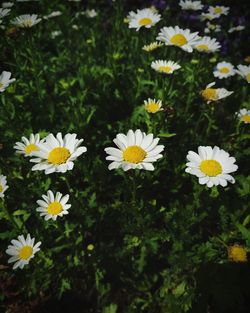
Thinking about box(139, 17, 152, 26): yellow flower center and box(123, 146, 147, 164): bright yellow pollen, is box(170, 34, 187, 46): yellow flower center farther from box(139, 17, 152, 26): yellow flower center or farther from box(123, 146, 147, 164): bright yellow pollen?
box(123, 146, 147, 164): bright yellow pollen

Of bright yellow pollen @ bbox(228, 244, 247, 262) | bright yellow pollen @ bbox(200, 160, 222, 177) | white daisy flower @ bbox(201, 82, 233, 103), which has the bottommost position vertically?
bright yellow pollen @ bbox(228, 244, 247, 262)

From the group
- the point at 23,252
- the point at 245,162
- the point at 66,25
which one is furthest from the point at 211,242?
the point at 66,25

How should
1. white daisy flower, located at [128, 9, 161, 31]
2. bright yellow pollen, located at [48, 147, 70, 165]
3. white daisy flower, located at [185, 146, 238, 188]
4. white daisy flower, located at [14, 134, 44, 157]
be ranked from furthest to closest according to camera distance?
1. white daisy flower, located at [128, 9, 161, 31]
2. white daisy flower, located at [14, 134, 44, 157]
3. bright yellow pollen, located at [48, 147, 70, 165]
4. white daisy flower, located at [185, 146, 238, 188]

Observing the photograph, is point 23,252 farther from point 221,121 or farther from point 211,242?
point 221,121

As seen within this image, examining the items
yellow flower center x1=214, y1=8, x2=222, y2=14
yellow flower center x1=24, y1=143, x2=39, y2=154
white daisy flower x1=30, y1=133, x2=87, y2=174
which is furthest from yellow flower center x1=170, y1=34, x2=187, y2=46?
yellow flower center x1=24, y1=143, x2=39, y2=154

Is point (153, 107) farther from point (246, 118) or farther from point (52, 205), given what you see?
point (52, 205)

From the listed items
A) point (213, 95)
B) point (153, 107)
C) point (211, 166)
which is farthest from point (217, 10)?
point (211, 166)

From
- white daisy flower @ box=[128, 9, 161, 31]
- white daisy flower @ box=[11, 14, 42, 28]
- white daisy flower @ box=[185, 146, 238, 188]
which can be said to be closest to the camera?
white daisy flower @ box=[185, 146, 238, 188]
